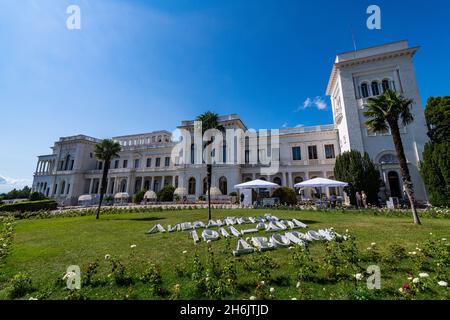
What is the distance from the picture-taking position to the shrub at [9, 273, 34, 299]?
11.9 feet

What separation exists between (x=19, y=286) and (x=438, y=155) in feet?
87.0

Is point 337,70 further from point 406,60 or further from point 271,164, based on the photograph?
point 271,164

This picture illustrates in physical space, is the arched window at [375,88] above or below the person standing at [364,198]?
above

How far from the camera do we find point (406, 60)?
75.0 feet

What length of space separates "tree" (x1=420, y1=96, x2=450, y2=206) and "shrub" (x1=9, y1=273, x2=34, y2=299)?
83.9ft

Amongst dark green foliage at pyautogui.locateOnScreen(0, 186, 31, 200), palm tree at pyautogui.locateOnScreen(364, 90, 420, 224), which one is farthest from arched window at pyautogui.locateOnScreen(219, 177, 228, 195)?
dark green foliage at pyautogui.locateOnScreen(0, 186, 31, 200)

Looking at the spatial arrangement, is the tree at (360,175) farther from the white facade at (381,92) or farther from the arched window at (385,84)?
the arched window at (385,84)

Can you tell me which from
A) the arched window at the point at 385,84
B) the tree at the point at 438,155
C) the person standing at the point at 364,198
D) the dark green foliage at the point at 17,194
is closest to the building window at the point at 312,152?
the arched window at the point at 385,84

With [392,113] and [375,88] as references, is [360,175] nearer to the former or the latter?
[392,113]

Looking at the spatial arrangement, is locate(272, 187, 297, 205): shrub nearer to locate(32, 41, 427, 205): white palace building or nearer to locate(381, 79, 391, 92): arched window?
locate(32, 41, 427, 205): white palace building

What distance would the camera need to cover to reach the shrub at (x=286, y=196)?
20.7 m

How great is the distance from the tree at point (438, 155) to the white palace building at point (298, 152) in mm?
1238
